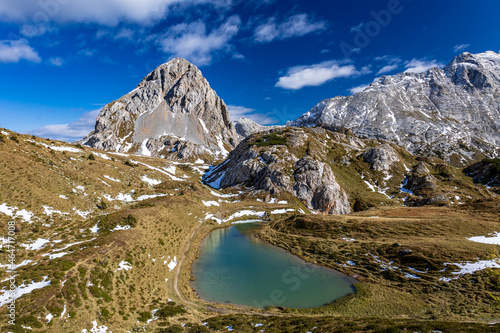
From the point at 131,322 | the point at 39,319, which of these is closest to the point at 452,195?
the point at 131,322

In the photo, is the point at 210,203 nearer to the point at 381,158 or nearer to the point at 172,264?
the point at 172,264

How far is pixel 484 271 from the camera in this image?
126 ft

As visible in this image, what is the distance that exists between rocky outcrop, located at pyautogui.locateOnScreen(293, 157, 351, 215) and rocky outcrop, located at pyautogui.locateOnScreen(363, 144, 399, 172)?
54758 mm

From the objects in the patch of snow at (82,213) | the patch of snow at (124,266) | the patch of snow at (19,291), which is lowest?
the patch of snow at (124,266)

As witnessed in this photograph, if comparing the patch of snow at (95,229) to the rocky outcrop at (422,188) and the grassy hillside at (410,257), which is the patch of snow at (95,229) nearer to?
the grassy hillside at (410,257)

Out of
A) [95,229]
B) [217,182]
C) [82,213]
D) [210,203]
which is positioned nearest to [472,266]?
[95,229]

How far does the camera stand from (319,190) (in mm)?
120000

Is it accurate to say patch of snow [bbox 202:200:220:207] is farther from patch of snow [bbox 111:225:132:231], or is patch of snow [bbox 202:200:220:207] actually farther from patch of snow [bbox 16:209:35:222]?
patch of snow [bbox 16:209:35:222]

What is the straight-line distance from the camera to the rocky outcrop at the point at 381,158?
15938cm

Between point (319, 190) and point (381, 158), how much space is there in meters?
76.0

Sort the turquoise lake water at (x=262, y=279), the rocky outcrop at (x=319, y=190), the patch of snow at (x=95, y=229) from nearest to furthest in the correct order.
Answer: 1. the turquoise lake water at (x=262, y=279)
2. the patch of snow at (x=95, y=229)
3. the rocky outcrop at (x=319, y=190)

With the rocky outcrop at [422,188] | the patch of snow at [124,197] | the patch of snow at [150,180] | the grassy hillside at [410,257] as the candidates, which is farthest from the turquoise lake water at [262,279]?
the rocky outcrop at [422,188]

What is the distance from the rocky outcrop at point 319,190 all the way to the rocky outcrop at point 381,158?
54758 mm

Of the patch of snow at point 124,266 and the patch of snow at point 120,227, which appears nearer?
the patch of snow at point 124,266
